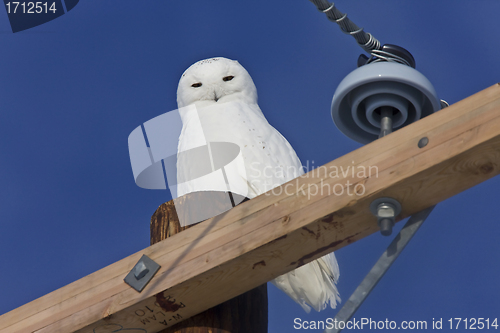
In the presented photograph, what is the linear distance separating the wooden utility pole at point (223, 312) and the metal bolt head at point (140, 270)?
23 cm

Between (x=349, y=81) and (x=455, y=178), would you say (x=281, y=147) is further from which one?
(x=455, y=178)

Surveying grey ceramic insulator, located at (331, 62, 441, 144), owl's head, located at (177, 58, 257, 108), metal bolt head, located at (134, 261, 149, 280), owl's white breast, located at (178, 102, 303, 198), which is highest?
owl's head, located at (177, 58, 257, 108)

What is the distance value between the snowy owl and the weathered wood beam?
939 mm

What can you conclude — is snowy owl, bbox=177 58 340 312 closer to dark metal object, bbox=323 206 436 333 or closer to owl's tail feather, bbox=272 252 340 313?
owl's tail feather, bbox=272 252 340 313

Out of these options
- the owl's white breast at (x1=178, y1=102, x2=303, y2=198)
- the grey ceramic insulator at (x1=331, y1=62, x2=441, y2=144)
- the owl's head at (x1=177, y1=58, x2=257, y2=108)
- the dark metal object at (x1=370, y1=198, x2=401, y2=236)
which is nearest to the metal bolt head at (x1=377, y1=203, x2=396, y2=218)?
the dark metal object at (x1=370, y1=198, x2=401, y2=236)

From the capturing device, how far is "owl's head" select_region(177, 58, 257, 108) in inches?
155

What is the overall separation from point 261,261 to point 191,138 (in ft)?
5.72

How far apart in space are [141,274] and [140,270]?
0.01m

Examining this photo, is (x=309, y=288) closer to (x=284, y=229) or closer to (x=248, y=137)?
(x=248, y=137)

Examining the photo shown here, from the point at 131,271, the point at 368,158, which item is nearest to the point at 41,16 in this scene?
the point at 131,271

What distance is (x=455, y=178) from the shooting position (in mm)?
1190

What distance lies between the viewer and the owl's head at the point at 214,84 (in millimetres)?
3934

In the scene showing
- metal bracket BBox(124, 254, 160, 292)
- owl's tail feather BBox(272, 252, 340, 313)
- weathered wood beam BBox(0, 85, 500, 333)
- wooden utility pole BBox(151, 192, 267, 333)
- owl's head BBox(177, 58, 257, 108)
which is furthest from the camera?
owl's head BBox(177, 58, 257, 108)

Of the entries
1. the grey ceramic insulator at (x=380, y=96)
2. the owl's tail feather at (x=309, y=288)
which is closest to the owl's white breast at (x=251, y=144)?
the owl's tail feather at (x=309, y=288)
